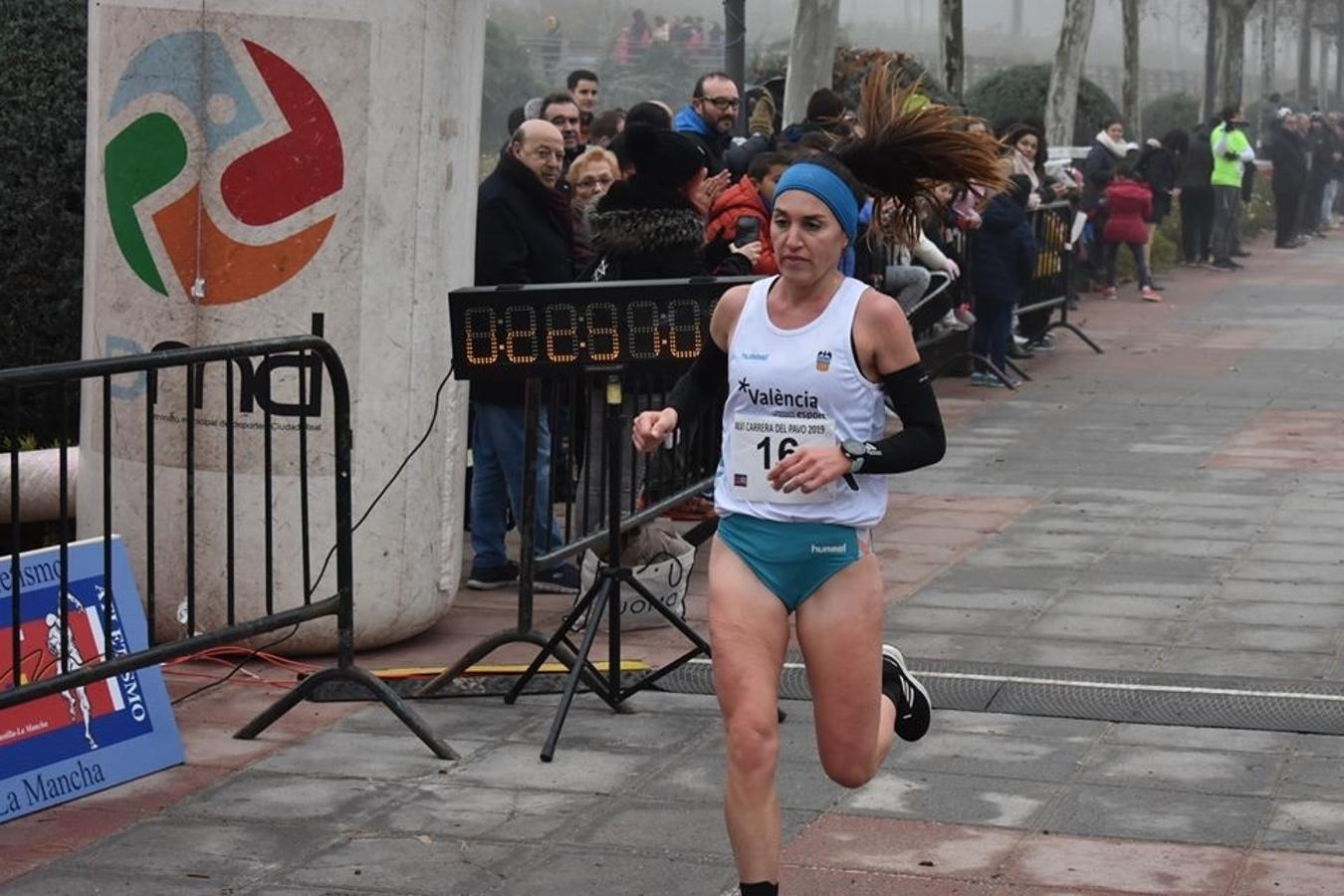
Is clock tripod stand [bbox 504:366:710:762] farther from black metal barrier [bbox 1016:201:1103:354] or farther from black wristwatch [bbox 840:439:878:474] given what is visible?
black metal barrier [bbox 1016:201:1103:354]

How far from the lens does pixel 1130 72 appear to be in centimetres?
3791

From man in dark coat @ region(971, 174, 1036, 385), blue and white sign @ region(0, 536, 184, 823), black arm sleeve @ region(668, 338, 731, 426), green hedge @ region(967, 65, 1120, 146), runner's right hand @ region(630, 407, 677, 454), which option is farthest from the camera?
green hedge @ region(967, 65, 1120, 146)

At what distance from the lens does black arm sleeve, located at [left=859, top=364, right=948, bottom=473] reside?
5.67 m

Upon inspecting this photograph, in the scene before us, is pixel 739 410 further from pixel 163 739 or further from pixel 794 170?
pixel 163 739

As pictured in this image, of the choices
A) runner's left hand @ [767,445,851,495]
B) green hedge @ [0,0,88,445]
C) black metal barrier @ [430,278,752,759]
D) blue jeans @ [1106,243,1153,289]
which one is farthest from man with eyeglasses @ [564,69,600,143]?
blue jeans @ [1106,243,1153,289]

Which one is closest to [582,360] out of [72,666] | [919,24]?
[72,666]

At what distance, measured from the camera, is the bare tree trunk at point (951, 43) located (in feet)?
96.3

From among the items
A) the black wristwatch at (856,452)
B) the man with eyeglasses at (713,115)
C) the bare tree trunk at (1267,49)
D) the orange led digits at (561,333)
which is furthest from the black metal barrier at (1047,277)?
the bare tree trunk at (1267,49)

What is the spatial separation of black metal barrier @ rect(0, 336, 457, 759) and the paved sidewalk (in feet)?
1.29

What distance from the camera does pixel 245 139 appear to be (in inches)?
334

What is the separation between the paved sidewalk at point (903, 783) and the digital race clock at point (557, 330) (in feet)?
3.85

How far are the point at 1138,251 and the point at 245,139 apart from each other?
58.7 feet

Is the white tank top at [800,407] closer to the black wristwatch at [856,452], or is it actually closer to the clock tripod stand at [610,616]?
the black wristwatch at [856,452]

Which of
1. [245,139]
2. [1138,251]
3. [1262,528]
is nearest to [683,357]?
[245,139]
